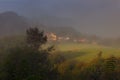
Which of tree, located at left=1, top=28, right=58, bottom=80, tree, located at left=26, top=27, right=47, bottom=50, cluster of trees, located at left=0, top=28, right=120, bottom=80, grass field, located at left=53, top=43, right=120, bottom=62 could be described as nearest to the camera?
tree, located at left=1, top=28, right=58, bottom=80

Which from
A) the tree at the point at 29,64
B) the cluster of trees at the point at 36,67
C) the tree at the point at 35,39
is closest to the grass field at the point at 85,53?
the cluster of trees at the point at 36,67

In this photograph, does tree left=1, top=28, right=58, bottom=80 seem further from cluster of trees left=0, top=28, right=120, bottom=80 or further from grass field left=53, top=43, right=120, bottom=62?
grass field left=53, top=43, right=120, bottom=62

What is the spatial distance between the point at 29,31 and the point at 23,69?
80.4 feet

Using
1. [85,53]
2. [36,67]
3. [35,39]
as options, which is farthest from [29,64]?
[85,53]

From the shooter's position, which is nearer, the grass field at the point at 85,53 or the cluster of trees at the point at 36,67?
the cluster of trees at the point at 36,67

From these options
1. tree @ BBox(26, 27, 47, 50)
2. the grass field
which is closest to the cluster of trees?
tree @ BBox(26, 27, 47, 50)

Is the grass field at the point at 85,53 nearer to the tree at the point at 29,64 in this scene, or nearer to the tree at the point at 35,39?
the tree at the point at 35,39

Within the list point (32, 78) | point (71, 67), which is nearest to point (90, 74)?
point (71, 67)

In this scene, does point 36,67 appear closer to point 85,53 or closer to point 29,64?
point 29,64

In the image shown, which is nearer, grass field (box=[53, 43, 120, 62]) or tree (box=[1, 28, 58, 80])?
tree (box=[1, 28, 58, 80])

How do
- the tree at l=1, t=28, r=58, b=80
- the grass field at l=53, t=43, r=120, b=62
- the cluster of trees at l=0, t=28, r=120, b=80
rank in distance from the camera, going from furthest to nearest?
the grass field at l=53, t=43, r=120, b=62
the cluster of trees at l=0, t=28, r=120, b=80
the tree at l=1, t=28, r=58, b=80

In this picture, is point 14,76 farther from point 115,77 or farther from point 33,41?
point 33,41

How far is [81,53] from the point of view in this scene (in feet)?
325

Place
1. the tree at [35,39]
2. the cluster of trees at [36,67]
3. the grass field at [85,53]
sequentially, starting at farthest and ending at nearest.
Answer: the grass field at [85,53] < the tree at [35,39] < the cluster of trees at [36,67]
